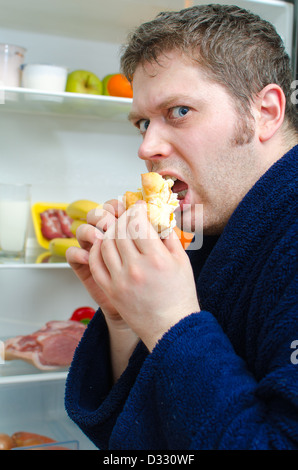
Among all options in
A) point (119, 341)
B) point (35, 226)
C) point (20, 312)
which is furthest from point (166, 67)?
point (20, 312)

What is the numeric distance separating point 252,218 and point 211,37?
33 centimetres

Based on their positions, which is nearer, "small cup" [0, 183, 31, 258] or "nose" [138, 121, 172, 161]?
"nose" [138, 121, 172, 161]

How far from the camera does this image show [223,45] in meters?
0.87

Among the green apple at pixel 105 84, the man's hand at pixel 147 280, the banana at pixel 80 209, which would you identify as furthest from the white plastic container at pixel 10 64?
the man's hand at pixel 147 280

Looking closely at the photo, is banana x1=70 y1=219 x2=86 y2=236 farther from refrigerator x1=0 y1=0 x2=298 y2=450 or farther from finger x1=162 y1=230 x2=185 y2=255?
finger x1=162 y1=230 x2=185 y2=255

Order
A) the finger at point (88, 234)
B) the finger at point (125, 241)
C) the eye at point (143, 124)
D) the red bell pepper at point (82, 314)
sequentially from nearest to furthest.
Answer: the finger at point (125, 241), the finger at point (88, 234), the eye at point (143, 124), the red bell pepper at point (82, 314)

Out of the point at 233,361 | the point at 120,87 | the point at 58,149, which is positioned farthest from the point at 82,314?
the point at 233,361

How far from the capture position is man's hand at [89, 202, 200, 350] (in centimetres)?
66

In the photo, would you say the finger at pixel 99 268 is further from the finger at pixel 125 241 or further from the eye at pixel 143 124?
the eye at pixel 143 124

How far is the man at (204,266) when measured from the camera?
0.60 metres

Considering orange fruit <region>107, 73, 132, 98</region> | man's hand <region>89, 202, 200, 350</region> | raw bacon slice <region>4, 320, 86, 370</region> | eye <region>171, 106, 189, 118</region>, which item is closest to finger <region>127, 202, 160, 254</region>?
man's hand <region>89, 202, 200, 350</region>

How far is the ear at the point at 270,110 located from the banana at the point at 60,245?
92 cm

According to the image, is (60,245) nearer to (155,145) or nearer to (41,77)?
(41,77)

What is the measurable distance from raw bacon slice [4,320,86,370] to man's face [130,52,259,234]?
84 cm
